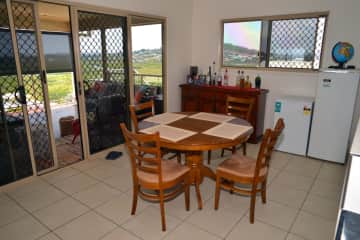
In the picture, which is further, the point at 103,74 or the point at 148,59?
the point at 148,59

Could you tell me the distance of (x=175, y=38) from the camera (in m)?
4.56

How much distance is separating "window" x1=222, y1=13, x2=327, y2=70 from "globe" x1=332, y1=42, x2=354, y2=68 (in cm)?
37

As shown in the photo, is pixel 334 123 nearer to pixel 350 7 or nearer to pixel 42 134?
pixel 350 7

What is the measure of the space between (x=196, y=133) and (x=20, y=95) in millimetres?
2001

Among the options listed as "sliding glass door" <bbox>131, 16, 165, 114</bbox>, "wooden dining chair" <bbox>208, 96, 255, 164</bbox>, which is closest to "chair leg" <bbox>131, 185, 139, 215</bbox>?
"wooden dining chair" <bbox>208, 96, 255, 164</bbox>

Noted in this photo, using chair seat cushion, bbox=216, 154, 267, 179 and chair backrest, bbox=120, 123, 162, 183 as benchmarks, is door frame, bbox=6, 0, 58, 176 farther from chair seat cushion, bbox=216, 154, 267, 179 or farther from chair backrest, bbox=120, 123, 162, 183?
chair seat cushion, bbox=216, 154, 267, 179

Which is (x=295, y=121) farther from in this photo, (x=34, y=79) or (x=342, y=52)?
(x=34, y=79)

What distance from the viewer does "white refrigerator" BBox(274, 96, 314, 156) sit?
3541mm

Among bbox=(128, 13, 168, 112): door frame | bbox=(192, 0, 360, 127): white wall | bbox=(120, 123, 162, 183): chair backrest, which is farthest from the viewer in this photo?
bbox=(128, 13, 168, 112): door frame

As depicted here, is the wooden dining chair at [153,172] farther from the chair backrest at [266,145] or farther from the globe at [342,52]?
the globe at [342,52]

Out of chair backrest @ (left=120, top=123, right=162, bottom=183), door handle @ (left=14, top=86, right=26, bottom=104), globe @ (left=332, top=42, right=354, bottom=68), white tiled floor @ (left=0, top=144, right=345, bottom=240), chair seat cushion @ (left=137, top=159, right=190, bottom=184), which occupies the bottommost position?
white tiled floor @ (left=0, top=144, right=345, bottom=240)

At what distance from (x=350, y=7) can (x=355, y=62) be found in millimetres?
762

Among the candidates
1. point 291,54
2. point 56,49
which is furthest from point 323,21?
point 56,49

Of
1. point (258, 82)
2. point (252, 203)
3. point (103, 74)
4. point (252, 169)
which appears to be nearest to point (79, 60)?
point (103, 74)
